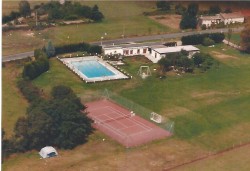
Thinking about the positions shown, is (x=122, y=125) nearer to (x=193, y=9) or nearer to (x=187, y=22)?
(x=187, y=22)

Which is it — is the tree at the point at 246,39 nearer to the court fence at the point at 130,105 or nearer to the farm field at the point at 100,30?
the farm field at the point at 100,30

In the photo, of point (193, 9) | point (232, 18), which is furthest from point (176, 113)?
point (232, 18)

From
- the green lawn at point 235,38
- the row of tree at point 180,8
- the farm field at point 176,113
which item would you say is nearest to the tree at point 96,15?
the row of tree at point 180,8

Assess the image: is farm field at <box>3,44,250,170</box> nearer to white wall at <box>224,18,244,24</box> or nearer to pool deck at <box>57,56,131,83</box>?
pool deck at <box>57,56,131,83</box>

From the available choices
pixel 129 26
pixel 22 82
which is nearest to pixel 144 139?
pixel 22 82

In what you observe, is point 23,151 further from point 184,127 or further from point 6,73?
point 6,73
